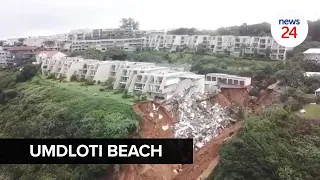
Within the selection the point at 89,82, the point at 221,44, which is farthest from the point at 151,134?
the point at 221,44

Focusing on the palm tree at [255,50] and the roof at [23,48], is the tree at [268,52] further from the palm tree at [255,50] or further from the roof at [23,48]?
the roof at [23,48]

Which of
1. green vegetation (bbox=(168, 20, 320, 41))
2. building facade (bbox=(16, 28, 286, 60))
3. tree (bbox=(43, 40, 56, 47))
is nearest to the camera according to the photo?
green vegetation (bbox=(168, 20, 320, 41))

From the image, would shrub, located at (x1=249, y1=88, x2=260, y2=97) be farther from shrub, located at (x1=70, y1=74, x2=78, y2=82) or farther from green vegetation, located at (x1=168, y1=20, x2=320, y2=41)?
shrub, located at (x1=70, y1=74, x2=78, y2=82)

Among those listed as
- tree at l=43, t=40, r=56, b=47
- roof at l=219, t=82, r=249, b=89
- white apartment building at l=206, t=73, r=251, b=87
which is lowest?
roof at l=219, t=82, r=249, b=89

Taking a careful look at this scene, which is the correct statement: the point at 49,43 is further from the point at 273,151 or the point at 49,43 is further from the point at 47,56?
the point at 273,151

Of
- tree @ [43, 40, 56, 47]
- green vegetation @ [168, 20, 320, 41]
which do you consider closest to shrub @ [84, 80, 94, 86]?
green vegetation @ [168, 20, 320, 41]

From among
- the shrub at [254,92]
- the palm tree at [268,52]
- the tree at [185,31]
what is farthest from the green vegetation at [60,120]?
the tree at [185,31]

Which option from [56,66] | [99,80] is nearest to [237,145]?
[99,80]
